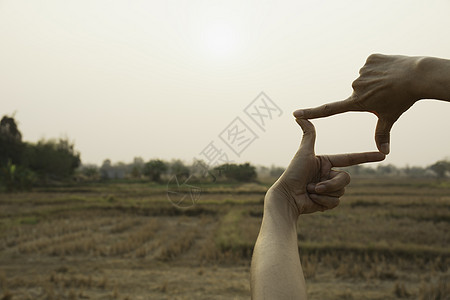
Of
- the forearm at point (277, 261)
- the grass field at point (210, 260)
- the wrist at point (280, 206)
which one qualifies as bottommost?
the grass field at point (210, 260)

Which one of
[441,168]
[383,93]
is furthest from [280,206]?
[441,168]

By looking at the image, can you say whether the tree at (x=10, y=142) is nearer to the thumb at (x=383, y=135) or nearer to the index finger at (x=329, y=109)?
the index finger at (x=329, y=109)

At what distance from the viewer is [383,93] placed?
133 cm

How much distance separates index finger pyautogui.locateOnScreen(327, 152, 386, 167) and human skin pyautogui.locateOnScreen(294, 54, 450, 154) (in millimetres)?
42

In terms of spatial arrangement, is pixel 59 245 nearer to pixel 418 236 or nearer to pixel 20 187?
pixel 418 236

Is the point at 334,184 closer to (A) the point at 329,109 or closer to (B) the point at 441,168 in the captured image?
(A) the point at 329,109

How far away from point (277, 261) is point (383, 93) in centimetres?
80

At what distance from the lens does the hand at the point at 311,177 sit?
5.14ft

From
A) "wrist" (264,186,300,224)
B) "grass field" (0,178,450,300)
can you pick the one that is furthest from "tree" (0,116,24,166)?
"wrist" (264,186,300,224)

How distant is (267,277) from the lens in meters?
1.13

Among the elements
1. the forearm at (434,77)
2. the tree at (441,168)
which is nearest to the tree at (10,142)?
the forearm at (434,77)

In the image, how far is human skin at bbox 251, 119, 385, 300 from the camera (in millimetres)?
1129

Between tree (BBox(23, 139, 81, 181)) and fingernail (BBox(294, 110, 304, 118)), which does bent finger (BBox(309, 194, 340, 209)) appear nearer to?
fingernail (BBox(294, 110, 304, 118))

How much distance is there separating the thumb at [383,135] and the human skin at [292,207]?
4 centimetres
